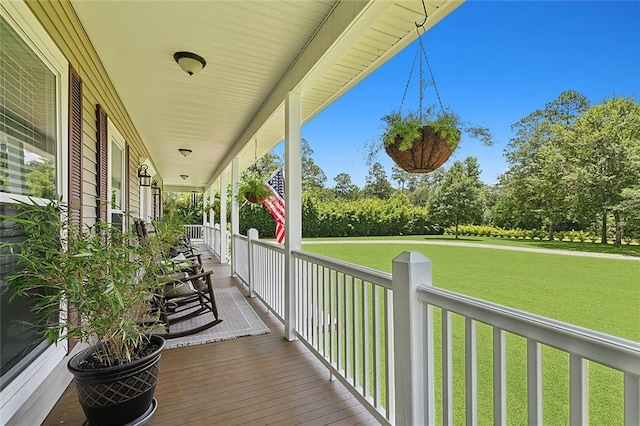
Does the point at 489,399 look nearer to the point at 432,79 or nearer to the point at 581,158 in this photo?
the point at 432,79

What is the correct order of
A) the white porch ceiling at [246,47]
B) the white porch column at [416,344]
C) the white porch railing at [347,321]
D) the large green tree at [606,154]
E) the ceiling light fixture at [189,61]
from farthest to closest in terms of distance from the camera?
1. the large green tree at [606,154]
2. the ceiling light fixture at [189,61]
3. the white porch ceiling at [246,47]
4. the white porch railing at [347,321]
5. the white porch column at [416,344]

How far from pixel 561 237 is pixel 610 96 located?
3244 mm

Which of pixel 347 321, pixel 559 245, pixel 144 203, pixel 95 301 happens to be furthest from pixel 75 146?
pixel 559 245

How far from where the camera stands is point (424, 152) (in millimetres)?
1864

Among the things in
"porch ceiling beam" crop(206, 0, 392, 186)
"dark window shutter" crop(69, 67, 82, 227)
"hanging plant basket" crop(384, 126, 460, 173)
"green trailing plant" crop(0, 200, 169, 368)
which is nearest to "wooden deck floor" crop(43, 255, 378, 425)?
"green trailing plant" crop(0, 200, 169, 368)

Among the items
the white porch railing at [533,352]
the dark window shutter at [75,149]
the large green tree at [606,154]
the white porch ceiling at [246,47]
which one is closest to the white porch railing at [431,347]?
the white porch railing at [533,352]

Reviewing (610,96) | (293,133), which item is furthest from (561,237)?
(293,133)

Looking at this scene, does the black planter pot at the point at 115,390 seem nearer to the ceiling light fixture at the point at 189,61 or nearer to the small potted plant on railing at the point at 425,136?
the small potted plant on railing at the point at 425,136

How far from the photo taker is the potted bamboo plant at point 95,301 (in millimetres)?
1619

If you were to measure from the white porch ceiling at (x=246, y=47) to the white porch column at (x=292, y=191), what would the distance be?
0.21 metres

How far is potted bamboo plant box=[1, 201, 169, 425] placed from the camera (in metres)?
1.62

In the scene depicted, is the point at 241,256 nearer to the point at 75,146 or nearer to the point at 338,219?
the point at 75,146

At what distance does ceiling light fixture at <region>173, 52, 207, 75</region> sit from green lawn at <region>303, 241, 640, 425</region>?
3.49 metres

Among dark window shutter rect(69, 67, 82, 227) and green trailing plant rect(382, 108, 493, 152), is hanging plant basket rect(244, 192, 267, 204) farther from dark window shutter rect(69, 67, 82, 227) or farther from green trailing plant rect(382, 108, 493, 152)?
green trailing plant rect(382, 108, 493, 152)
